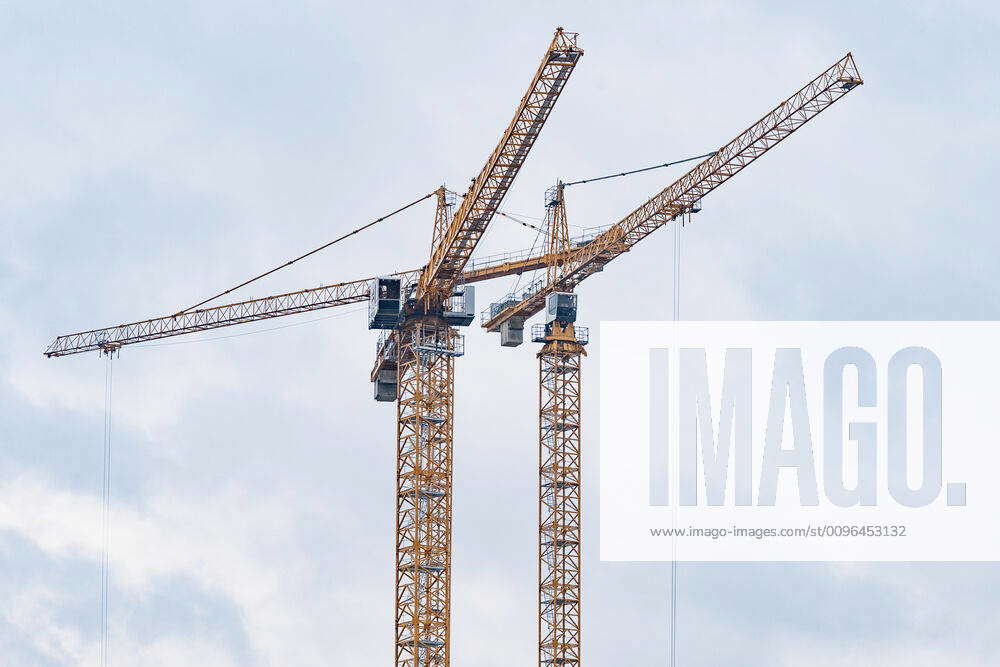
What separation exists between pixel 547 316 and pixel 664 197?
12.2m

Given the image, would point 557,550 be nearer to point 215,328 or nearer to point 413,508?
point 413,508

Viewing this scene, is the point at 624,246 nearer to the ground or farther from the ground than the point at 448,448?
farther from the ground

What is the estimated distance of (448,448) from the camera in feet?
556

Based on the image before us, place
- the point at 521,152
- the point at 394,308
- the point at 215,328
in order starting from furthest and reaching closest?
the point at 215,328
the point at 394,308
the point at 521,152

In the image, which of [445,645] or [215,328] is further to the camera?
[215,328]

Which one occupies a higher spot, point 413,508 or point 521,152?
point 521,152

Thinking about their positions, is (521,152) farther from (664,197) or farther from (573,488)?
(573,488)

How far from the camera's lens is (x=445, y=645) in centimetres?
16700

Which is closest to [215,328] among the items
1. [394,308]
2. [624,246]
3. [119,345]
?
[119,345]

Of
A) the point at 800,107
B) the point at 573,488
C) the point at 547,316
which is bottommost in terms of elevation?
the point at 573,488

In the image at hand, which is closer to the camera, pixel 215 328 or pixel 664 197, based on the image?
pixel 664 197

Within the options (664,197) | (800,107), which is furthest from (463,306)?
(800,107)

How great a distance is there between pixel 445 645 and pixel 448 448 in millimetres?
13240

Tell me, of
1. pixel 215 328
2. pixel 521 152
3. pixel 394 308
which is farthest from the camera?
pixel 215 328
